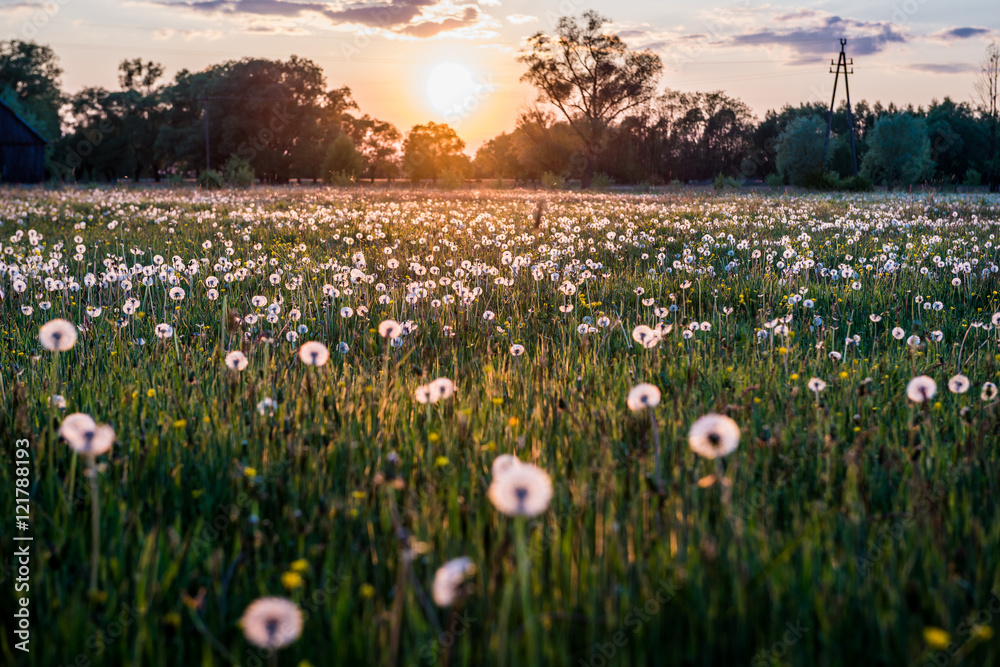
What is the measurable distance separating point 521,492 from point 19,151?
61924mm

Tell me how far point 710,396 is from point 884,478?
100 centimetres

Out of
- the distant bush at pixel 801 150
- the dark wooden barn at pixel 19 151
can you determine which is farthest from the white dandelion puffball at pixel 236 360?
the distant bush at pixel 801 150

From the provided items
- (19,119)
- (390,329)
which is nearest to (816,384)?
(390,329)

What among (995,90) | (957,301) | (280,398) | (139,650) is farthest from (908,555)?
(995,90)

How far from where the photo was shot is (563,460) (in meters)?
2.53

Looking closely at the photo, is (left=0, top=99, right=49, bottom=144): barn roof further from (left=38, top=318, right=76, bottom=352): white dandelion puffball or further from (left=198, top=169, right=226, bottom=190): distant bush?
(left=38, top=318, right=76, bottom=352): white dandelion puffball

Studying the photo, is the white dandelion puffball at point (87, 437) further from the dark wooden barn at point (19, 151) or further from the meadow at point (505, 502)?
the dark wooden barn at point (19, 151)

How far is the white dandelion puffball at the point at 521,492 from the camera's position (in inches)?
50.6

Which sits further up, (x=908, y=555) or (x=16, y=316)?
(x=16, y=316)

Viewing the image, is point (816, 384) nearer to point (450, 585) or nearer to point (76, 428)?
point (450, 585)

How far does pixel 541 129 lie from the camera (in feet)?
234

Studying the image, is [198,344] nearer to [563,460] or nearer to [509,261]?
[563,460]

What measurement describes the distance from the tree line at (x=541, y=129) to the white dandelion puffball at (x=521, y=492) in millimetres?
63078

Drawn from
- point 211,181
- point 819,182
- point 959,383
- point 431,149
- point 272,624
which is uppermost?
point 431,149
